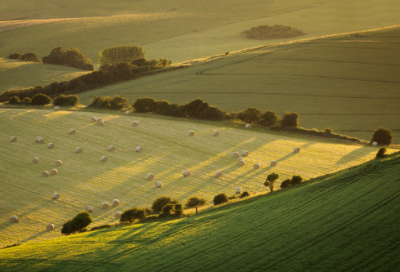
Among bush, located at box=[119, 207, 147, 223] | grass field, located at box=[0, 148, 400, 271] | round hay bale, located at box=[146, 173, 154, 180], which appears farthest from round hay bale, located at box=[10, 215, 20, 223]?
round hay bale, located at box=[146, 173, 154, 180]

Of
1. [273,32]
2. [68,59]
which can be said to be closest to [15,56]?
[68,59]

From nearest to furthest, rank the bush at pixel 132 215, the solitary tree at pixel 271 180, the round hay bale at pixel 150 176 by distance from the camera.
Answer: the bush at pixel 132 215
the solitary tree at pixel 271 180
the round hay bale at pixel 150 176

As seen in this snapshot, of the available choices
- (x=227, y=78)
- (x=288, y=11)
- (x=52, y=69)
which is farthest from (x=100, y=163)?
(x=288, y=11)

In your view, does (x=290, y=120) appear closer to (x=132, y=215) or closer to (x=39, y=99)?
(x=132, y=215)

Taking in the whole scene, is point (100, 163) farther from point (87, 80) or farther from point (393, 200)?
point (87, 80)

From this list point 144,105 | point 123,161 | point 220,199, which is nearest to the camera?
point 220,199

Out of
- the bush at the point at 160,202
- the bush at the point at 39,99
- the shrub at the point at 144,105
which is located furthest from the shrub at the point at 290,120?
the bush at the point at 39,99

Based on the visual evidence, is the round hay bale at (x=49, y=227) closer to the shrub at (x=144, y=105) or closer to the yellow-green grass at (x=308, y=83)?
the shrub at (x=144, y=105)
